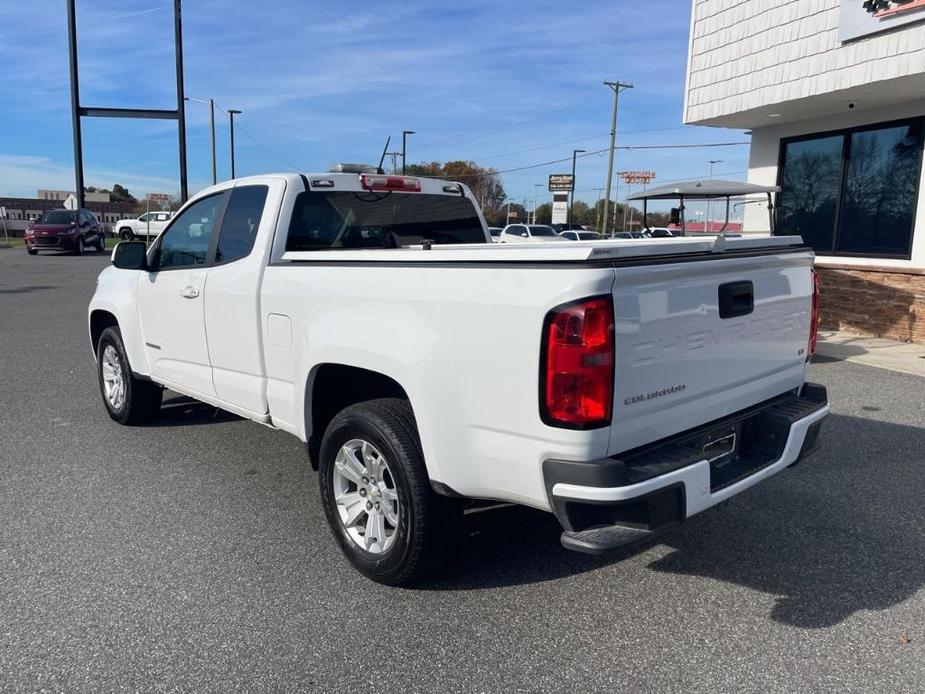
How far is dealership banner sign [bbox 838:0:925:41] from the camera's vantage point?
362 inches

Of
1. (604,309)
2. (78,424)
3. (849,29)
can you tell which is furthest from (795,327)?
(849,29)

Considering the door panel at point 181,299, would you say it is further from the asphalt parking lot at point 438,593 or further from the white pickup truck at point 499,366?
the asphalt parking lot at point 438,593

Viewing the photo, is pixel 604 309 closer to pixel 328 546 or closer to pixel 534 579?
pixel 534 579

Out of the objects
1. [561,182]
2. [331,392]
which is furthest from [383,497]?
[561,182]

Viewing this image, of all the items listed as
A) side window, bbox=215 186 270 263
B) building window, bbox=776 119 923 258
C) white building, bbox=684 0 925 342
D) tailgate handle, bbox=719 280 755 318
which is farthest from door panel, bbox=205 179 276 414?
building window, bbox=776 119 923 258

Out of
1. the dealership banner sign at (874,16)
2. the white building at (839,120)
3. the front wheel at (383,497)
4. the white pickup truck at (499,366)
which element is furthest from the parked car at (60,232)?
the front wheel at (383,497)

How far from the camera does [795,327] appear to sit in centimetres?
367

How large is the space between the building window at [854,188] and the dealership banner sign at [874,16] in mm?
1840

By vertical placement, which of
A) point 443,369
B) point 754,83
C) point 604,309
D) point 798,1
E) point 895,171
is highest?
point 798,1

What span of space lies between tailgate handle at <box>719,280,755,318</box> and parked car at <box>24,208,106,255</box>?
3192cm

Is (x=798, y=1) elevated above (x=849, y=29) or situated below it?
above

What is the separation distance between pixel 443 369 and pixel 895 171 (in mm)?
10890

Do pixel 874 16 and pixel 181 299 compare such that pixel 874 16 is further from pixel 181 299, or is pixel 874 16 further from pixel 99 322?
pixel 99 322

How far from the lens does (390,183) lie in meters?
4.85
